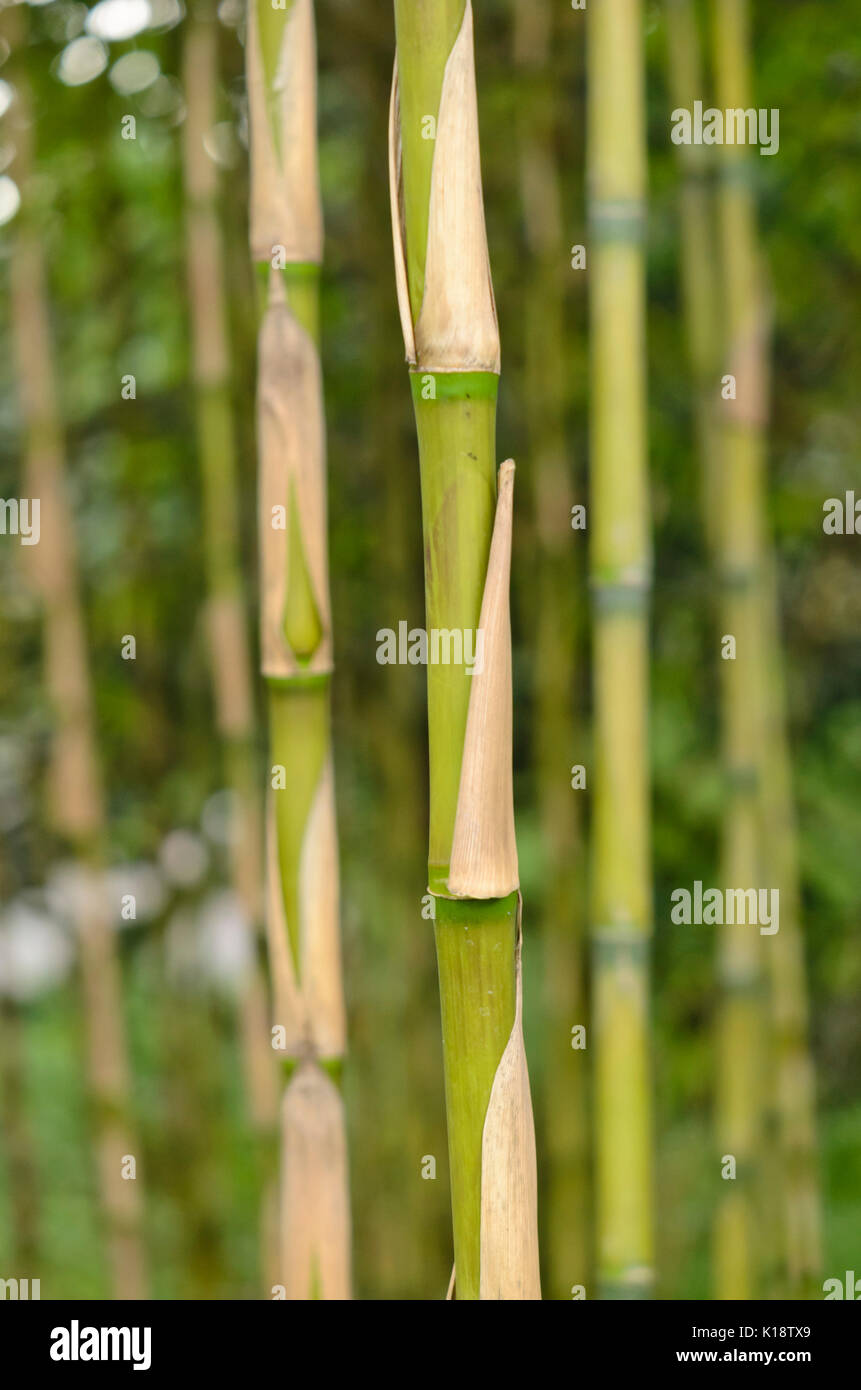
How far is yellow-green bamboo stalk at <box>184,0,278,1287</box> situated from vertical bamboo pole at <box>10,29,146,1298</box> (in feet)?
0.33

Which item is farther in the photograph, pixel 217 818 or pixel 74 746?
pixel 217 818

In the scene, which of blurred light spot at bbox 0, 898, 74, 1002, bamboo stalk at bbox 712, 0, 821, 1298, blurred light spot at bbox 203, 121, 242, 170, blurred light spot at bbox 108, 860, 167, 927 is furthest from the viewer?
blurred light spot at bbox 108, 860, 167, 927

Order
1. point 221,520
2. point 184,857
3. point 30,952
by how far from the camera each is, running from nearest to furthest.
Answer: point 221,520 → point 184,857 → point 30,952

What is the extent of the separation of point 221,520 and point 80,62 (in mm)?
369

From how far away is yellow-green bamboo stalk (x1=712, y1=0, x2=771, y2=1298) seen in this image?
73 cm

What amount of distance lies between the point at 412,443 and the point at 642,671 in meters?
0.59

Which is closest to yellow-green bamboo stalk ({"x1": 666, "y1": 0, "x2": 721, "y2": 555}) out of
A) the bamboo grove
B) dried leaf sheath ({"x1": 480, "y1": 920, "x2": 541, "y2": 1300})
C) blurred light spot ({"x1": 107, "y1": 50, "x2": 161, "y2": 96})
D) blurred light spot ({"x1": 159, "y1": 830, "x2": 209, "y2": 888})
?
the bamboo grove

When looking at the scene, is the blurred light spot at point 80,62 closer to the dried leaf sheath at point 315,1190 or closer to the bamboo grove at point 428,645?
the bamboo grove at point 428,645

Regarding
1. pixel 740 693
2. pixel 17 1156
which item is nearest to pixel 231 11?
pixel 740 693

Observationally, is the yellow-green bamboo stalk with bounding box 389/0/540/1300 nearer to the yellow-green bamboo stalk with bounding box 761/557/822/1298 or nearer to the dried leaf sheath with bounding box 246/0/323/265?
the dried leaf sheath with bounding box 246/0/323/265

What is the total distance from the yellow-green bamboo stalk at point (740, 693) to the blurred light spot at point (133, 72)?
46 cm

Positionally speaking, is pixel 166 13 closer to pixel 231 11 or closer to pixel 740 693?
pixel 231 11

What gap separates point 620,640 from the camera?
1.61 feet
